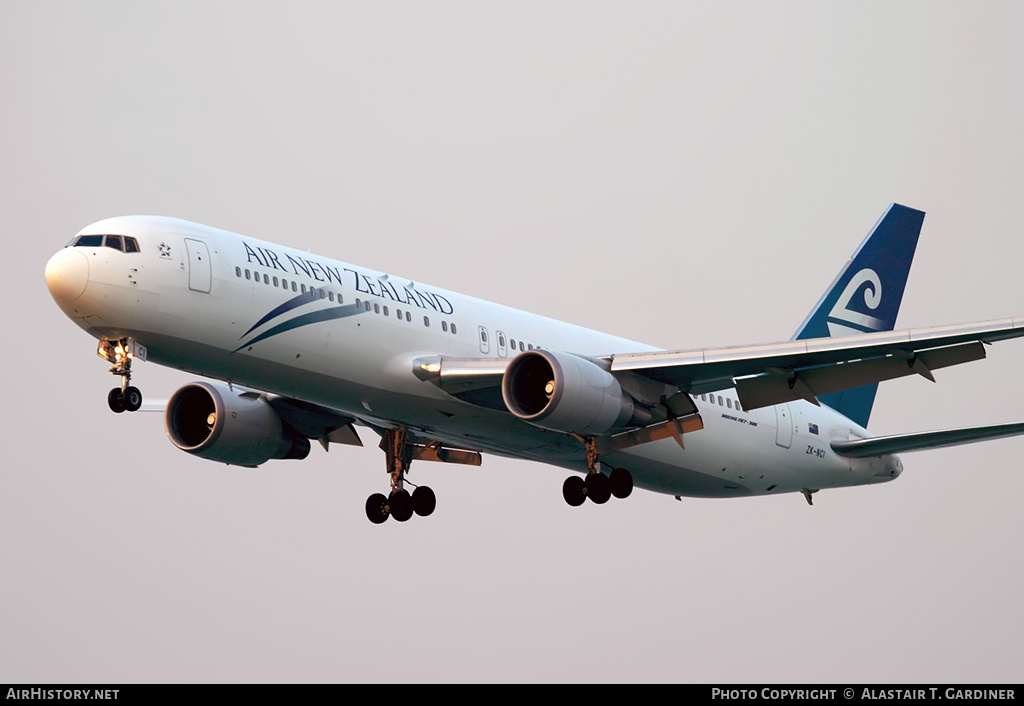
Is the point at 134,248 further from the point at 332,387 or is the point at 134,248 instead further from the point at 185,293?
the point at 332,387

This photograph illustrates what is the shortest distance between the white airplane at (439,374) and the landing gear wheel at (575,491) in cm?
4

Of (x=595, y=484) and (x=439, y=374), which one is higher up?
(x=439, y=374)

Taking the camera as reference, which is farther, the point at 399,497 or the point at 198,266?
the point at 399,497

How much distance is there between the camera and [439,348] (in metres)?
31.0

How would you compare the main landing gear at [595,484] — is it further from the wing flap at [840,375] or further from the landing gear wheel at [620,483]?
the wing flap at [840,375]

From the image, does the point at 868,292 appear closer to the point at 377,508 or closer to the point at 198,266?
the point at 377,508

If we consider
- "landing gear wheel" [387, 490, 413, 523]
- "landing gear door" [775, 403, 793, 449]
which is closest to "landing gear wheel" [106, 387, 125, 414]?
"landing gear wheel" [387, 490, 413, 523]

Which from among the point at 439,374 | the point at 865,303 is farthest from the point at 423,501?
the point at 865,303

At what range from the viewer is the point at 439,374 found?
3011 cm

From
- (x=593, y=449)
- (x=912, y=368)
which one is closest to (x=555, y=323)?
(x=593, y=449)

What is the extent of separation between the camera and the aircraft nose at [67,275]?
27.1m

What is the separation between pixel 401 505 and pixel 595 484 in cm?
567

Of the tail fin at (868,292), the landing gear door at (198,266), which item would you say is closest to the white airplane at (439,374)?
the landing gear door at (198,266)
